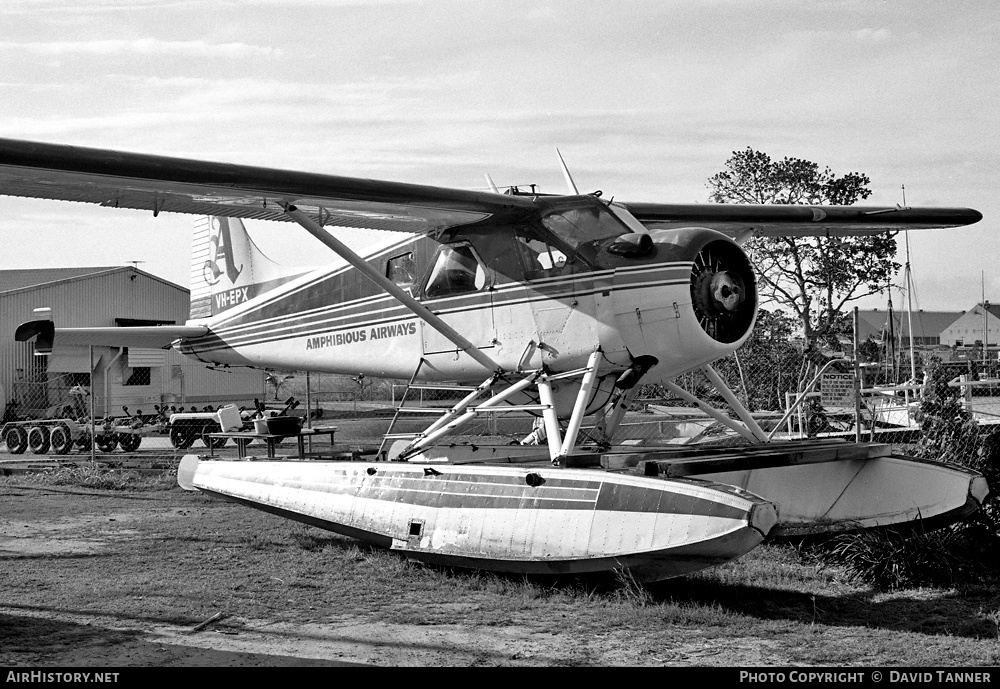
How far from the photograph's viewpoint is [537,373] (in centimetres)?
828

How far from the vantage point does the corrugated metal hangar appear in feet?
102

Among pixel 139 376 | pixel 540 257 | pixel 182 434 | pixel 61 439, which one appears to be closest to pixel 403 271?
pixel 540 257

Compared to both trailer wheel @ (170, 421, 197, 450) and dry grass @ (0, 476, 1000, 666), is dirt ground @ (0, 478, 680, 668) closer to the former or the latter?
dry grass @ (0, 476, 1000, 666)

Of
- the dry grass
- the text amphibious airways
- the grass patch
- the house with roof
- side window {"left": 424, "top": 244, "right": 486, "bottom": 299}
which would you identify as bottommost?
the dry grass

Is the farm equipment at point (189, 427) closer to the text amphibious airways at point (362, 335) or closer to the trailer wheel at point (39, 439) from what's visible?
the trailer wheel at point (39, 439)

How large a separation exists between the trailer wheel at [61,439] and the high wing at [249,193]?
12175 millimetres

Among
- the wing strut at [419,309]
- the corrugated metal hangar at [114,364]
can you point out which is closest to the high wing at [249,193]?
the wing strut at [419,309]

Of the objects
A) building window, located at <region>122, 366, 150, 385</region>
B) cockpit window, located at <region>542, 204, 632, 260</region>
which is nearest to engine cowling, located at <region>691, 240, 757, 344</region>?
cockpit window, located at <region>542, 204, 632, 260</region>

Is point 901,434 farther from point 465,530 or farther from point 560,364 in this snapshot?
point 465,530

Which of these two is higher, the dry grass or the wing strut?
the wing strut

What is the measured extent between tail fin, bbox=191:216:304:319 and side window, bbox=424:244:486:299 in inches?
122

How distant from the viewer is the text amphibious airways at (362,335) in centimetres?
982
